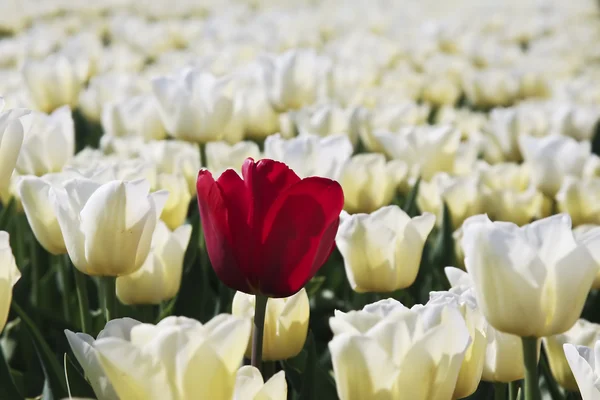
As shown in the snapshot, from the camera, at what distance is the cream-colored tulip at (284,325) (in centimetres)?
130

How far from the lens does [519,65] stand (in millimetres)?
5008

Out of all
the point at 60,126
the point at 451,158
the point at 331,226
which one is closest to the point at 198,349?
the point at 331,226

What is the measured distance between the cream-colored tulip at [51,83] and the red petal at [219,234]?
202cm

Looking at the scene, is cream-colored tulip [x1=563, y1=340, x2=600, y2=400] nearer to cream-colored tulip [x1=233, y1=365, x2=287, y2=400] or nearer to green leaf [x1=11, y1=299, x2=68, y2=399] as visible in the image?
cream-colored tulip [x1=233, y1=365, x2=287, y2=400]

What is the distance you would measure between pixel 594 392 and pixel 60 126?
4.74 ft

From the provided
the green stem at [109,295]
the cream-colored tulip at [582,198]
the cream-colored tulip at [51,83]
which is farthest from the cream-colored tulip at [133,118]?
the green stem at [109,295]

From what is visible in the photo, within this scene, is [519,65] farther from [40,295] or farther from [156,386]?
[156,386]

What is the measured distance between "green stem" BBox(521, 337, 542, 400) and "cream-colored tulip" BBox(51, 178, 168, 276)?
1.87 ft

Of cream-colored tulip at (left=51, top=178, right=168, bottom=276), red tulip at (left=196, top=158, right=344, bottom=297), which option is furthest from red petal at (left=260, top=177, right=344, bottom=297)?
cream-colored tulip at (left=51, top=178, right=168, bottom=276)

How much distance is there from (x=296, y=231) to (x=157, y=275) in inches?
18.7

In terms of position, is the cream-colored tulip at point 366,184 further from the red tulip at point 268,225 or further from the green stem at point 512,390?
the red tulip at point 268,225

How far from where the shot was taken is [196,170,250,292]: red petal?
1.10m

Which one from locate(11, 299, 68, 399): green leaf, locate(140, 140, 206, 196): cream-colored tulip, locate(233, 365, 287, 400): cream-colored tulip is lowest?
locate(140, 140, 206, 196): cream-colored tulip

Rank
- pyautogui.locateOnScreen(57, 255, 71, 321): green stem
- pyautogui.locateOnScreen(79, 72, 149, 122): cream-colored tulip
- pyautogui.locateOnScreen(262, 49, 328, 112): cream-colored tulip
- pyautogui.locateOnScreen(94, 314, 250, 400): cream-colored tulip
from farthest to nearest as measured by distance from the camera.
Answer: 1. pyautogui.locateOnScreen(79, 72, 149, 122): cream-colored tulip
2. pyautogui.locateOnScreen(262, 49, 328, 112): cream-colored tulip
3. pyautogui.locateOnScreen(57, 255, 71, 321): green stem
4. pyautogui.locateOnScreen(94, 314, 250, 400): cream-colored tulip
